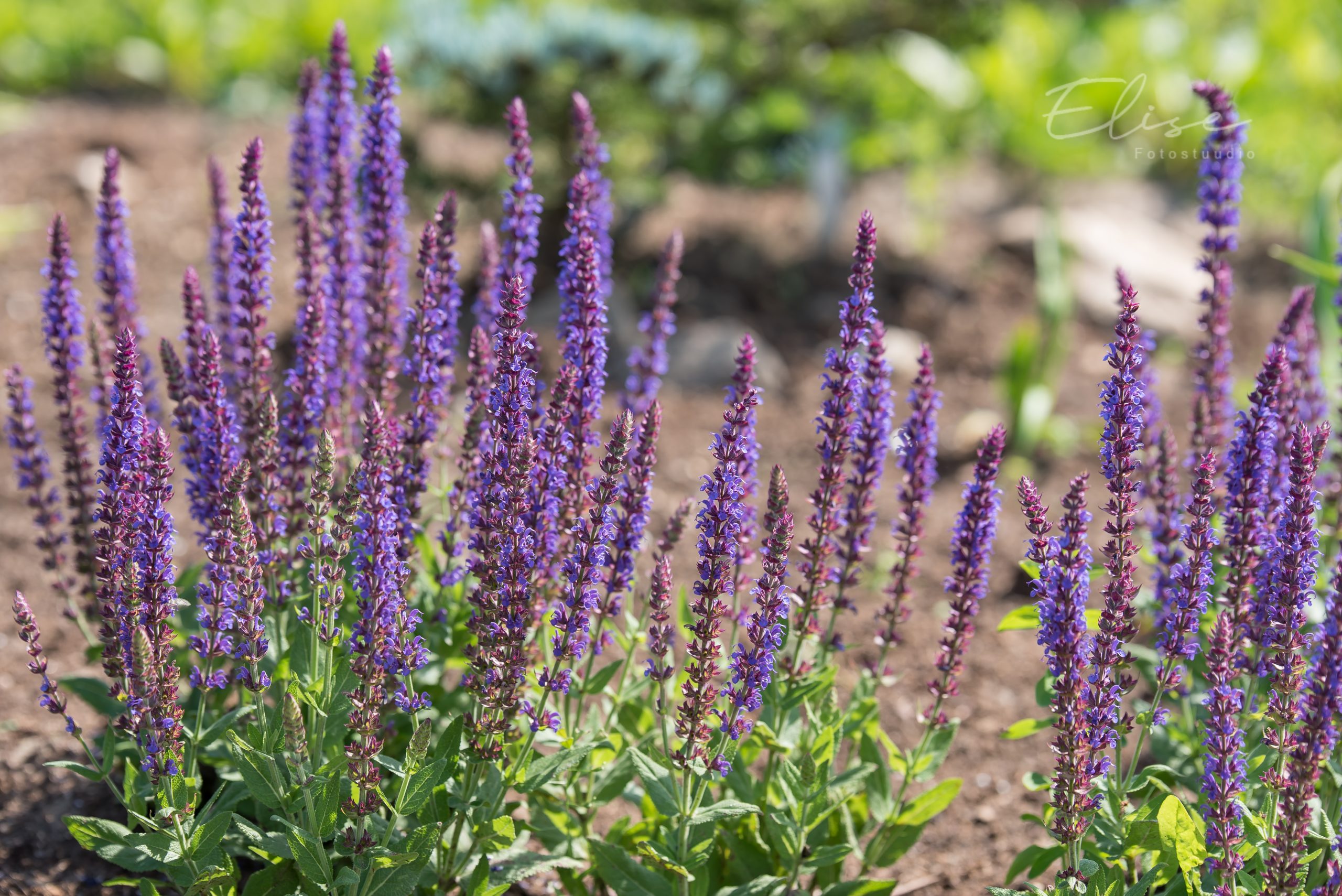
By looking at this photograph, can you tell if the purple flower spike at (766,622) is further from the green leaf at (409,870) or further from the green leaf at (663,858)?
the green leaf at (409,870)

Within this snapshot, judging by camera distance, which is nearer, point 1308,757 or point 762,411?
point 1308,757

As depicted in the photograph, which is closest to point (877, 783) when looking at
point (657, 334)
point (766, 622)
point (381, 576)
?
point (766, 622)

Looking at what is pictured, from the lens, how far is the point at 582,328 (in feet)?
11.9

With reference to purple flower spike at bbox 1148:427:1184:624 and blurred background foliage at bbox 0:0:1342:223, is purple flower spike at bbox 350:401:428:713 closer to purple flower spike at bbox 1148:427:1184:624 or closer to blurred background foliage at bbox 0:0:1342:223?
purple flower spike at bbox 1148:427:1184:624

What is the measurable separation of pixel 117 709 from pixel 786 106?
7.23 m

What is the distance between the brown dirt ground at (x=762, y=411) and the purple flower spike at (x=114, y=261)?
1566 mm

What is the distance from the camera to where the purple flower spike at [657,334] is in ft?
14.3

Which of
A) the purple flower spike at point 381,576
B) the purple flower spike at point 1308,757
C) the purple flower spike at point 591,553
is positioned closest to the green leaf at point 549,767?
the purple flower spike at point 591,553

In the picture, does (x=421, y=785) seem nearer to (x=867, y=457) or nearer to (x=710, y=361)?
(x=867, y=457)

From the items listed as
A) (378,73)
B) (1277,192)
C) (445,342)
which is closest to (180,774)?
(445,342)

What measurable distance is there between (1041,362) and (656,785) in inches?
218

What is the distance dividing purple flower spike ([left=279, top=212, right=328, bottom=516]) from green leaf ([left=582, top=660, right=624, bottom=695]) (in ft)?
3.44

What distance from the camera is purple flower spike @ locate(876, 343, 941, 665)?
3.90m

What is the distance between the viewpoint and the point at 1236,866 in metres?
3.17
